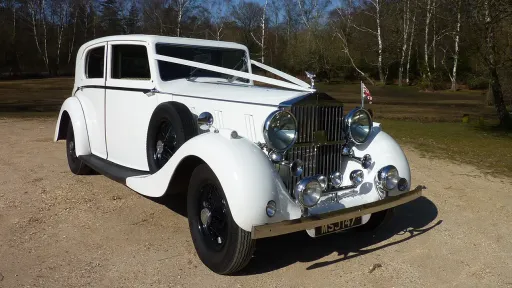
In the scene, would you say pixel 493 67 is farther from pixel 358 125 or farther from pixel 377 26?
pixel 377 26

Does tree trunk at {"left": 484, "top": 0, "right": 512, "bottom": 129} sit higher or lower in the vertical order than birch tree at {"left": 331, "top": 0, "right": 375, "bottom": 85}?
lower

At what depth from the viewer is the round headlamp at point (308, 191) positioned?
10.7 ft

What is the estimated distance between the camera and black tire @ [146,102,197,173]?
13.7 ft

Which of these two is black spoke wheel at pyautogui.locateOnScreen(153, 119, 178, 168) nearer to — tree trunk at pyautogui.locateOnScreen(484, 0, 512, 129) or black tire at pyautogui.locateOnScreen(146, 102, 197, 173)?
black tire at pyautogui.locateOnScreen(146, 102, 197, 173)

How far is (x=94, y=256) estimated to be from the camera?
3.84 meters

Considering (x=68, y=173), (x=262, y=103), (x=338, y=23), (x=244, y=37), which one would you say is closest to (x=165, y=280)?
(x=262, y=103)

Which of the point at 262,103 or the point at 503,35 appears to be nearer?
the point at 262,103

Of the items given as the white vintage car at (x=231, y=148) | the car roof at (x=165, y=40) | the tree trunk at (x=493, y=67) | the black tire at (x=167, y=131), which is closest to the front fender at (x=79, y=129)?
the white vintage car at (x=231, y=148)

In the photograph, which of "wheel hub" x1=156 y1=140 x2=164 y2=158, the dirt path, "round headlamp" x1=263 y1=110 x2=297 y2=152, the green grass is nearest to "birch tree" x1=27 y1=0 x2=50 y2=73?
the green grass

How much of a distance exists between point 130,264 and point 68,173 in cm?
333

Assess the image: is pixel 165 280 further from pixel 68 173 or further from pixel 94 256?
pixel 68 173

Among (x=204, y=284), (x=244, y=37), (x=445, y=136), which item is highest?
(x=244, y=37)

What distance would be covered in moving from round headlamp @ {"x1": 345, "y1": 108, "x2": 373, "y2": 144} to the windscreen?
1.72 meters

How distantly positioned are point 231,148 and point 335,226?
1.02 m
